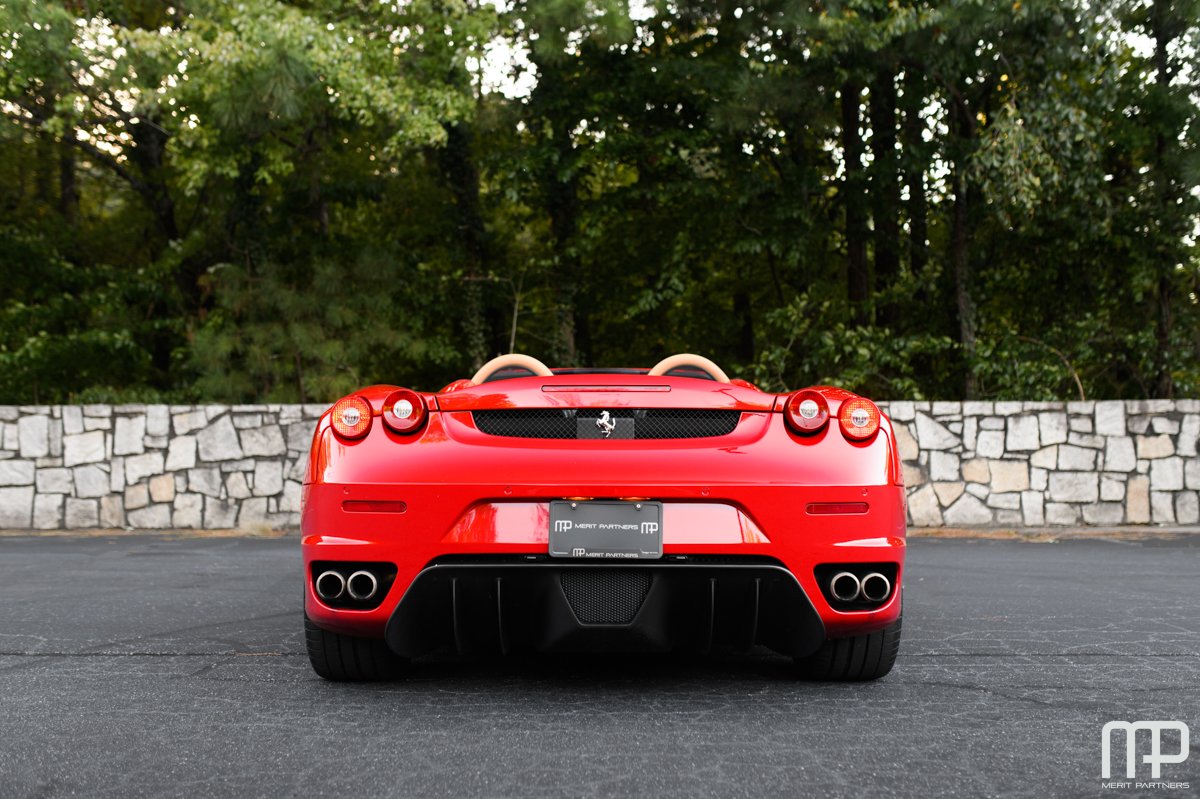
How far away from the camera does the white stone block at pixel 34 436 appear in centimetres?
1171

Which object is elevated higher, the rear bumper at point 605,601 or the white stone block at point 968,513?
the rear bumper at point 605,601

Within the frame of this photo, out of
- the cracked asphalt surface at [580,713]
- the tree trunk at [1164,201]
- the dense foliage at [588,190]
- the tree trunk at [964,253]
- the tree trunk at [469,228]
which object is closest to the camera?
the cracked asphalt surface at [580,713]

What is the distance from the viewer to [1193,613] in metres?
5.91

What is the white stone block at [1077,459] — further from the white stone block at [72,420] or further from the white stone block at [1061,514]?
the white stone block at [72,420]

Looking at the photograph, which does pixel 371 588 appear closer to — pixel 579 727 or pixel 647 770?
pixel 579 727

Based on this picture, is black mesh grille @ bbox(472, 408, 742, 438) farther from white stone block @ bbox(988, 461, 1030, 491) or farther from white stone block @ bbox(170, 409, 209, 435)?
white stone block @ bbox(170, 409, 209, 435)

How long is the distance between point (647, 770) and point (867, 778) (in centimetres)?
54

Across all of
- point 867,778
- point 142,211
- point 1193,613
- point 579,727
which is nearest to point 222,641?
point 579,727

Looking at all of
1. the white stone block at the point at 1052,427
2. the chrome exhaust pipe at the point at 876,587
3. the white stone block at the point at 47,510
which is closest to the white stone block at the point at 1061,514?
the white stone block at the point at 1052,427

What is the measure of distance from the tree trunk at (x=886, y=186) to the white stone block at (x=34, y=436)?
9844 mm

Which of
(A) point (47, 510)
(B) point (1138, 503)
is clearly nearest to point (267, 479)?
(A) point (47, 510)

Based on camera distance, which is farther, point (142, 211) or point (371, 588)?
point (142, 211)

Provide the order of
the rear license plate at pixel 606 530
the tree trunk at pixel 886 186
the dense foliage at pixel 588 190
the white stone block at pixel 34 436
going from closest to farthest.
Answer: the rear license plate at pixel 606 530, the white stone block at pixel 34 436, the dense foliage at pixel 588 190, the tree trunk at pixel 886 186

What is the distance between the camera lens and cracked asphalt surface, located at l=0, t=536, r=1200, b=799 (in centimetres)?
300
